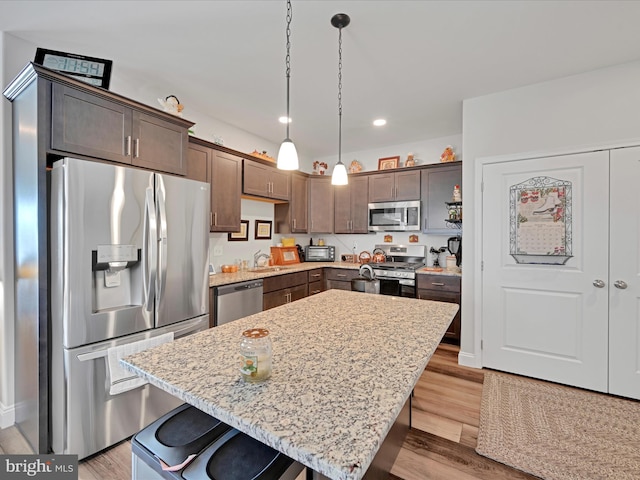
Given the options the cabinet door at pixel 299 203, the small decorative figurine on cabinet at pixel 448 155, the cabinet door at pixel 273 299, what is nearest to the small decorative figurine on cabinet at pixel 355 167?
the cabinet door at pixel 299 203

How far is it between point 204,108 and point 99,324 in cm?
233

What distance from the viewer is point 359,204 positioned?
14.5ft

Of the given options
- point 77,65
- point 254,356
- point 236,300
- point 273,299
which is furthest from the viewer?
point 273,299

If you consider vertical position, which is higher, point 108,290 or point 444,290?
point 108,290

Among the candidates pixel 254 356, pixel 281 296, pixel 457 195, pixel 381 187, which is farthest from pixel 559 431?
pixel 381 187

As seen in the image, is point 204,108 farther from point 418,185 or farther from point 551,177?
point 551,177

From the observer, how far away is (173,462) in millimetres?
832

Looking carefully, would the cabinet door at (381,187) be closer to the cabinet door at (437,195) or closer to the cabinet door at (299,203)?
the cabinet door at (437,195)

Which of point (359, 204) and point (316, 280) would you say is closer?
point (316, 280)

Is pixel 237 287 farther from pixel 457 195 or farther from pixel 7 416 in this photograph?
pixel 457 195

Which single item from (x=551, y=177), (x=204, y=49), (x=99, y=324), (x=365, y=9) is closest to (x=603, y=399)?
(x=551, y=177)

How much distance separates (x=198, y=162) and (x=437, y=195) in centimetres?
292

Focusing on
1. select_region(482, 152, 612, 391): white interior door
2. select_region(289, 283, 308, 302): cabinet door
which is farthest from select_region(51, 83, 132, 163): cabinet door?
select_region(482, 152, 612, 391): white interior door

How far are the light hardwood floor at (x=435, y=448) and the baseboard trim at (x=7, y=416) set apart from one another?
1.7 inches
